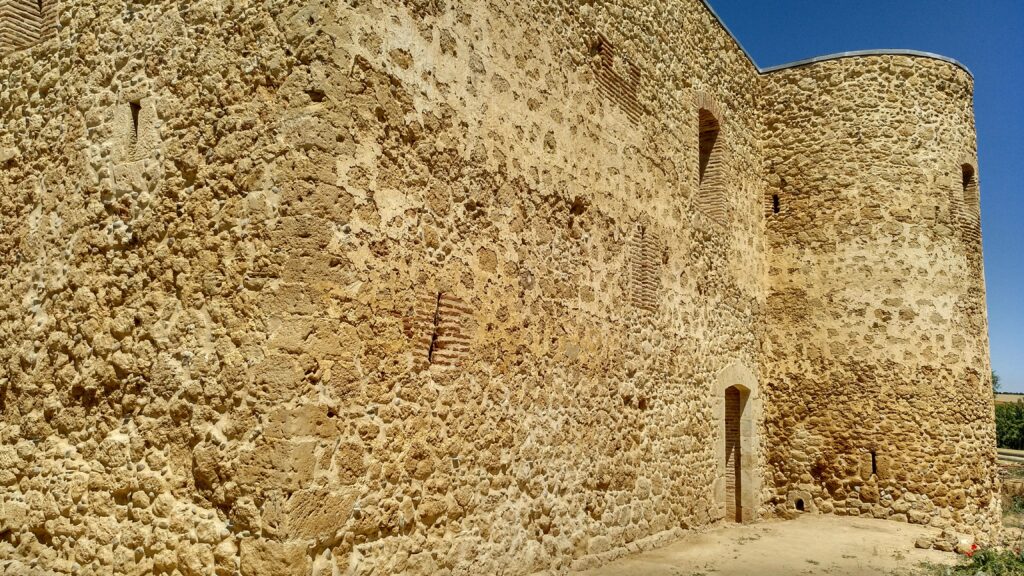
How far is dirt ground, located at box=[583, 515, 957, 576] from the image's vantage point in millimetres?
6438

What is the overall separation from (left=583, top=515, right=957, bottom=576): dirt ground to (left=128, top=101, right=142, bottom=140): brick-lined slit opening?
14.3ft

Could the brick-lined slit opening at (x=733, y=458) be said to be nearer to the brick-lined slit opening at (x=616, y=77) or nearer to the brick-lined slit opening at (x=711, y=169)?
the brick-lined slit opening at (x=711, y=169)

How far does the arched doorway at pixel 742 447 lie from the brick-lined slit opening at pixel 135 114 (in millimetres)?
6923

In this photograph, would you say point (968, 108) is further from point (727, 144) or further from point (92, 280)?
point (92, 280)

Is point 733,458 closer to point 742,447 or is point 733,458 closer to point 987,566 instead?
point 742,447

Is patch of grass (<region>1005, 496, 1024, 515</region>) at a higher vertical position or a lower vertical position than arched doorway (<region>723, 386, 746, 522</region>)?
lower

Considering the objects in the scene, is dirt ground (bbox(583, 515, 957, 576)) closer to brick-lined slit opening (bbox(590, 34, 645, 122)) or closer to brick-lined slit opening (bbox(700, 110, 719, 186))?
brick-lined slit opening (bbox(590, 34, 645, 122))

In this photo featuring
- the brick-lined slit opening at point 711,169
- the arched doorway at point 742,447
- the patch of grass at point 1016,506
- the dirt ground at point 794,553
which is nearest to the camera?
the dirt ground at point 794,553

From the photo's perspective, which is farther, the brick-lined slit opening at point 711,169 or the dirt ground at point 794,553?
the brick-lined slit opening at point 711,169

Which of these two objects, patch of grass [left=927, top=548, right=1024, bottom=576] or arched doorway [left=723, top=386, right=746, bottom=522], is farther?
arched doorway [left=723, top=386, right=746, bottom=522]

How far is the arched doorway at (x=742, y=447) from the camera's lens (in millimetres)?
9547

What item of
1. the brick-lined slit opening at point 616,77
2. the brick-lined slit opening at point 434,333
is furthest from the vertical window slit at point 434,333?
the brick-lined slit opening at point 616,77

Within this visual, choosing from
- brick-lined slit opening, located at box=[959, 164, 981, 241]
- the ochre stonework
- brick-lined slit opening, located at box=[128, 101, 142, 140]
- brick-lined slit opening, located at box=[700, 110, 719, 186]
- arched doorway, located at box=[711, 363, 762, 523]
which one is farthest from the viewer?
brick-lined slit opening, located at box=[959, 164, 981, 241]

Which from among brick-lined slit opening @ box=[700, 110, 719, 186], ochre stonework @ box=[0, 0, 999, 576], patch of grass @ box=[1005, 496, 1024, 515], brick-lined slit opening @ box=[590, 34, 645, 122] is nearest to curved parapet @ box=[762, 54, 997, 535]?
brick-lined slit opening @ box=[700, 110, 719, 186]
